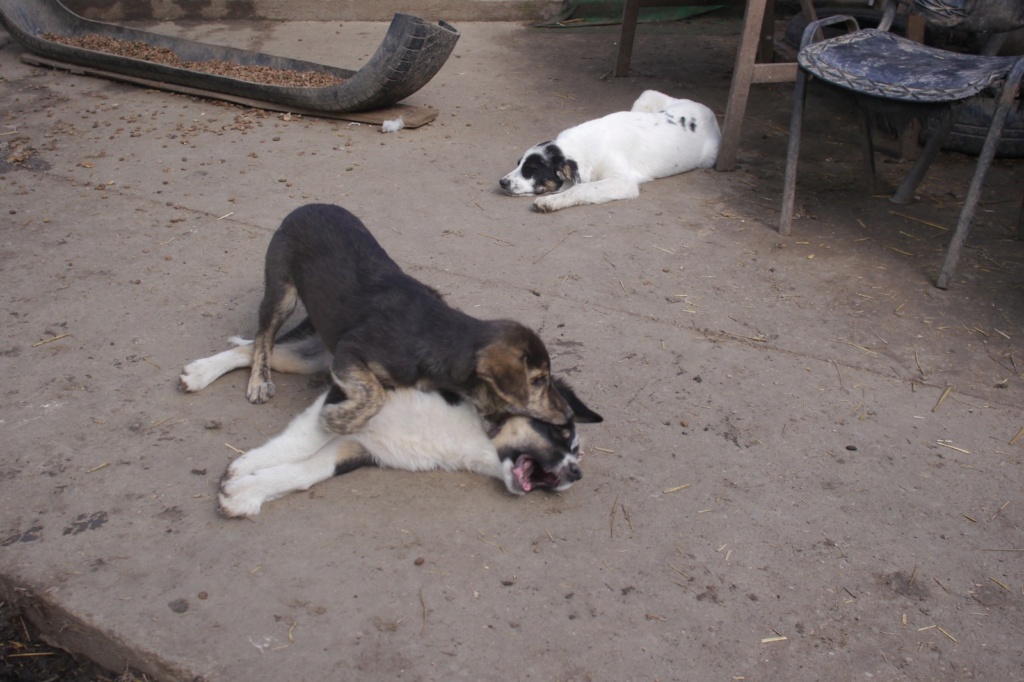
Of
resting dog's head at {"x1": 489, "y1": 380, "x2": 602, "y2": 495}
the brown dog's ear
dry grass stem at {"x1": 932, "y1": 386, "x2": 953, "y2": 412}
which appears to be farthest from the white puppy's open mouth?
dry grass stem at {"x1": 932, "y1": 386, "x2": 953, "y2": 412}

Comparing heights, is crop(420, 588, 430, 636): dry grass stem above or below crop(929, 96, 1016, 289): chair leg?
below

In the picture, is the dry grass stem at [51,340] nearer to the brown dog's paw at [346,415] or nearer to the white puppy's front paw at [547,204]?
the brown dog's paw at [346,415]

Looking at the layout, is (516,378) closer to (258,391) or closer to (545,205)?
(258,391)

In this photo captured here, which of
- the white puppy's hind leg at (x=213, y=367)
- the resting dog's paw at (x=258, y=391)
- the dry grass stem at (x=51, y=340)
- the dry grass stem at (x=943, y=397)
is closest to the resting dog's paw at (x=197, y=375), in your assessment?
the white puppy's hind leg at (x=213, y=367)

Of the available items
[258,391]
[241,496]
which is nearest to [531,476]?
[241,496]

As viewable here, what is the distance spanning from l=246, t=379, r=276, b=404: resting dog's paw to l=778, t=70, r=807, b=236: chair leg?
120 inches

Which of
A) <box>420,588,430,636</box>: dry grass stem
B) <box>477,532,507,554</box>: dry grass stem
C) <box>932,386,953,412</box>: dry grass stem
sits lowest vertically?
<box>420,588,430,636</box>: dry grass stem

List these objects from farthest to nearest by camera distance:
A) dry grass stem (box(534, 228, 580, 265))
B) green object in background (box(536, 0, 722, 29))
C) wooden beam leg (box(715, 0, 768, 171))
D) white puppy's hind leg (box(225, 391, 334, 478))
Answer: green object in background (box(536, 0, 722, 29)), wooden beam leg (box(715, 0, 768, 171)), dry grass stem (box(534, 228, 580, 265)), white puppy's hind leg (box(225, 391, 334, 478))

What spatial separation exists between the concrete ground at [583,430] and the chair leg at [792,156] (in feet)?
0.36

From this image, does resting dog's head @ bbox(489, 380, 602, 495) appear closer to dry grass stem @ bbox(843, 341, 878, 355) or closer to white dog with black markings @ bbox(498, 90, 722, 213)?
dry grass stem @ bbox(843, 341, 878, 355)

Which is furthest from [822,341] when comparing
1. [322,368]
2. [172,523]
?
[172,523]

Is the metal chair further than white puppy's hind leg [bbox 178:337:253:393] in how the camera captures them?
Yes

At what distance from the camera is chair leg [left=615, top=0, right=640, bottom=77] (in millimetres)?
7395

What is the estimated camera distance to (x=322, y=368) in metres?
3.64
